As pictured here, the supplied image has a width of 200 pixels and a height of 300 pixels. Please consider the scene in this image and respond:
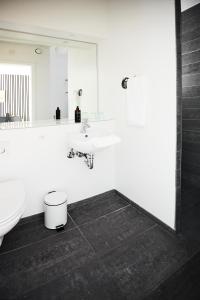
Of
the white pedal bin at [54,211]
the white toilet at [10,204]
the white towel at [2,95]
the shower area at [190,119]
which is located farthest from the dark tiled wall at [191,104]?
the white towel at [2,95]

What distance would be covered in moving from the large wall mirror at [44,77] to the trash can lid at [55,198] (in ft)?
2.79

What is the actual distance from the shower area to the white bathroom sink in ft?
2.37

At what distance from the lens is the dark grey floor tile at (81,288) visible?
1.20 m

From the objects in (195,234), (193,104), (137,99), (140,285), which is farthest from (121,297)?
(193,104)

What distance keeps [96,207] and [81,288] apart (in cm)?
101

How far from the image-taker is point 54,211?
180cm

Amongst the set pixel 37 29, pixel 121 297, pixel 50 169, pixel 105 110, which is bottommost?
pixel 121 297

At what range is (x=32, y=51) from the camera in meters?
2.06

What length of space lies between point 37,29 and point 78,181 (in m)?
1.63

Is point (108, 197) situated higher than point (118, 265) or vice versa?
point (108, 197)

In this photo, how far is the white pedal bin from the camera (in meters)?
1.79

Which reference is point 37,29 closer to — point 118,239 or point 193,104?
point 193,104

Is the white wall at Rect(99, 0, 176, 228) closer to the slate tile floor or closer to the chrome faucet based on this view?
the slate tile floor

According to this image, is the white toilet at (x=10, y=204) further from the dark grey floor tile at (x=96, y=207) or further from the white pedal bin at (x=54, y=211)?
the dark grey floor tile at (x=96, y=207)
